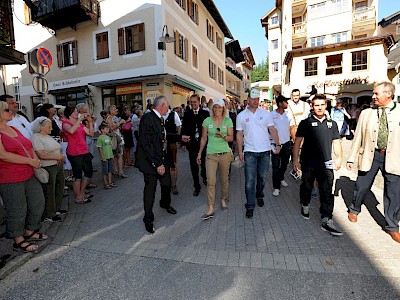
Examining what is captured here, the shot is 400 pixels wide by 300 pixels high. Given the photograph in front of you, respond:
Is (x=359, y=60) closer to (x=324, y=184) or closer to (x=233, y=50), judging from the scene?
(x=233, y=50)

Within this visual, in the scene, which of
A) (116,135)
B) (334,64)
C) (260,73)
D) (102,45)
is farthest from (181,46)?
(260,73)

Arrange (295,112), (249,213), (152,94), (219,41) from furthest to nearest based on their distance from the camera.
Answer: (219,41) < (152,94) < (295,112) < (249,213)

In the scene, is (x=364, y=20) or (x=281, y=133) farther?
(x=364, y=20)

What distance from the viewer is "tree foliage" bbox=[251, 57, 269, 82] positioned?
68.4 meters

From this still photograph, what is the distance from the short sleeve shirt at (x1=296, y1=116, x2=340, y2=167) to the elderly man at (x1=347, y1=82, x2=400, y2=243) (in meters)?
0.39

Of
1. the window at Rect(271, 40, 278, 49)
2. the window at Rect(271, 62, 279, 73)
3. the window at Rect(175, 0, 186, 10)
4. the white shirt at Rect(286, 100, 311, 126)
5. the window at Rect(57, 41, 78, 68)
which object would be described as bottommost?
the white shirt at Rect(286, 100, 311, 126)

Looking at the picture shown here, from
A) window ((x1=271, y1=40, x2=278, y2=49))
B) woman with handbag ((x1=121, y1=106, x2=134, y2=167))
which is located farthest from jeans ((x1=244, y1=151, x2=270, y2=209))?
window ((x1=271, y1=40, x2=278, y2=49))

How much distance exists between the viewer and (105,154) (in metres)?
6.42

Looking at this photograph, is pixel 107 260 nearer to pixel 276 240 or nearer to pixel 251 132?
pixel 276 240

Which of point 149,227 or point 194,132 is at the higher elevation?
point 194,132

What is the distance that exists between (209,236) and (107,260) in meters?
1.40

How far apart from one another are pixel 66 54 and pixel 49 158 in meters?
17.0

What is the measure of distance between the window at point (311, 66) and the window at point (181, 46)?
14.6 meters

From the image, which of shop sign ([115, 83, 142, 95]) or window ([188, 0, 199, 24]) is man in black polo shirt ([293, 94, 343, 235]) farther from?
window ([188, 0, 199, 24])
